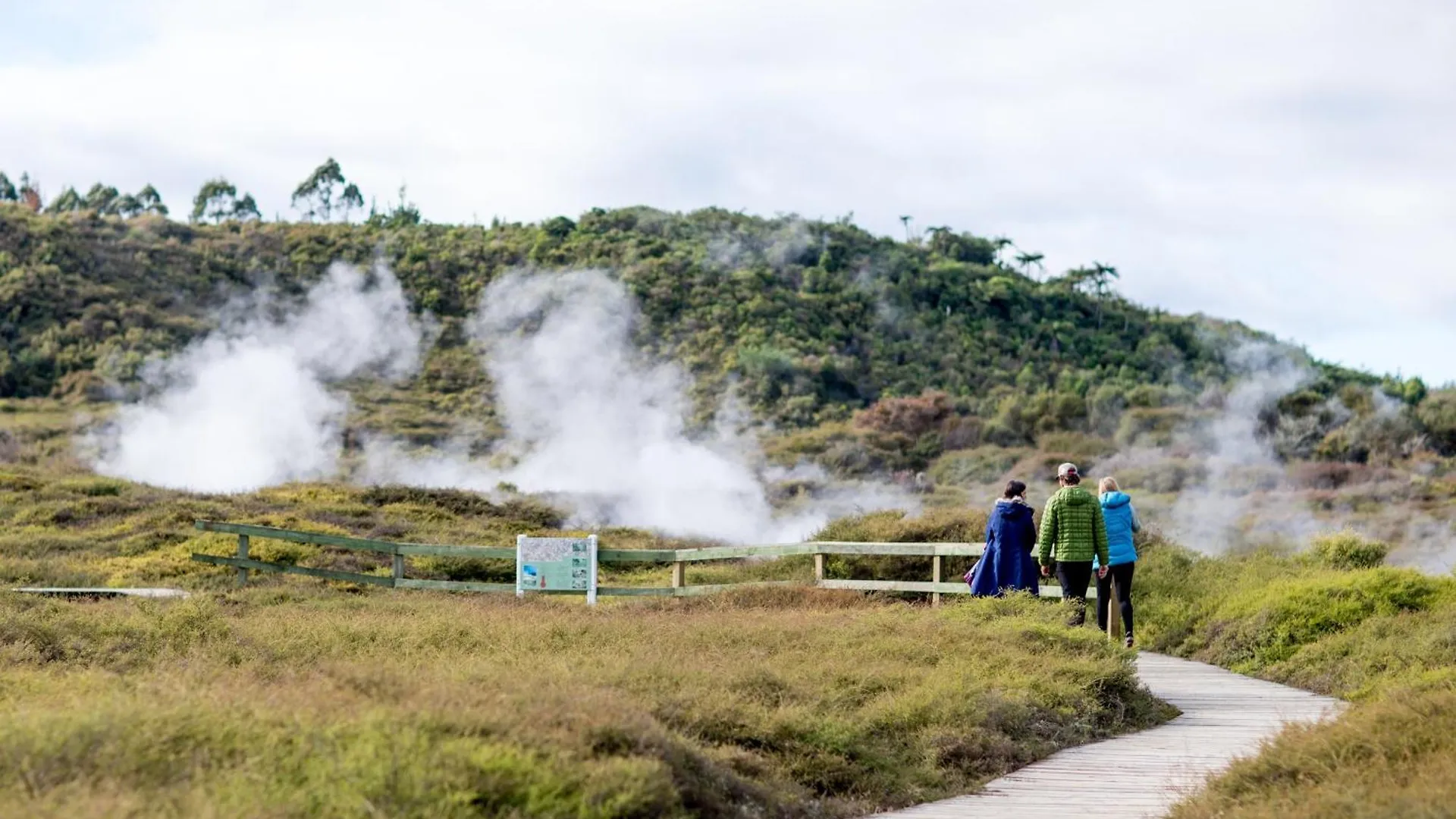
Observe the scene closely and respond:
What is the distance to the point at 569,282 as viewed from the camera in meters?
75.0

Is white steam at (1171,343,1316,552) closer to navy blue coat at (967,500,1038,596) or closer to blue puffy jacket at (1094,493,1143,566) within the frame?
navy blue coat at (967,500,1038,596)

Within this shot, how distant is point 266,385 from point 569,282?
22.2 meters

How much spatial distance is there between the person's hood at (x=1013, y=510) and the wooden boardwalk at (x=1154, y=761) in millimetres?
2605

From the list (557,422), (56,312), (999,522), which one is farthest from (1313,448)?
(56,312)

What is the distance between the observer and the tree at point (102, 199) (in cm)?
9194

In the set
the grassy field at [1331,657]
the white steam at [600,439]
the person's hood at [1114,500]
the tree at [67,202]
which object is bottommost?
the grassy field at [1331,657]

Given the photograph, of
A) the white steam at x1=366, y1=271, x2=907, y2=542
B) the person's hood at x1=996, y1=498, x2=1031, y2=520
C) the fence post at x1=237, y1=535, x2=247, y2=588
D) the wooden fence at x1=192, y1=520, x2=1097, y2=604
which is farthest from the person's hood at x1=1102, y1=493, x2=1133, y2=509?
the white steam at x1=366, y1=271, x2=907, y2=542

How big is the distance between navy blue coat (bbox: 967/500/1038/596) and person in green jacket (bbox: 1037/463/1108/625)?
94cm

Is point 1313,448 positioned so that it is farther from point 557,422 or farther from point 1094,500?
point 1094,500

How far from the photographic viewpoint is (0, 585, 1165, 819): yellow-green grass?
6.20m

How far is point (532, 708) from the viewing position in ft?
23.9

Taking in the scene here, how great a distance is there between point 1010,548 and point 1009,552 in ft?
0.17

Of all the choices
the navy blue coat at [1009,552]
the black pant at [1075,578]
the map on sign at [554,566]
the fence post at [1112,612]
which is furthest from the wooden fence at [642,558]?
the black pant at [1075,578]

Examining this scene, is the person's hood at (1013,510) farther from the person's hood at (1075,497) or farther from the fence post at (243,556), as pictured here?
the fence post at (243,556)
